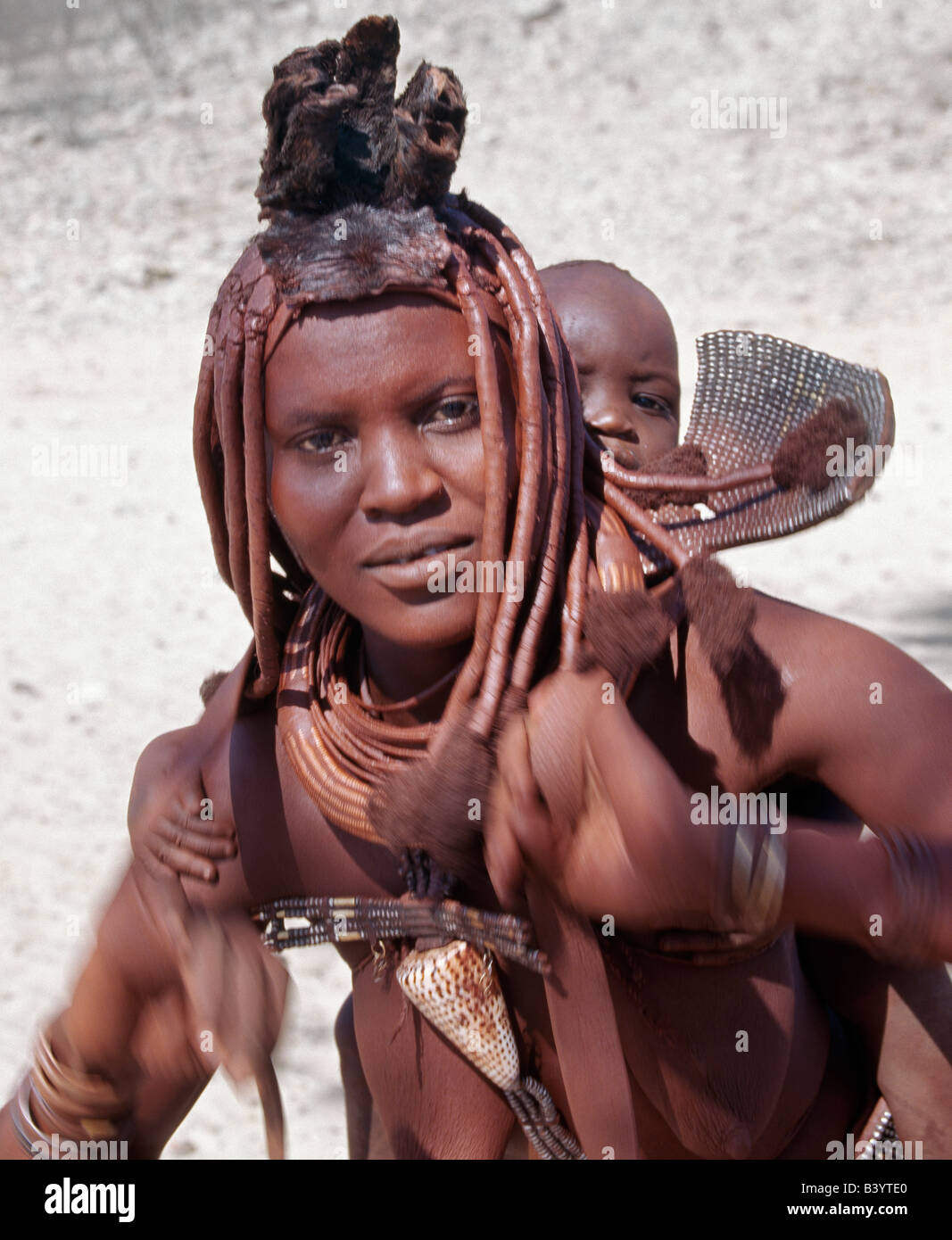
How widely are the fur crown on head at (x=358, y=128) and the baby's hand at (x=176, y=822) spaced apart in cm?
78

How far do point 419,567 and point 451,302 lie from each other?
12.6 inches

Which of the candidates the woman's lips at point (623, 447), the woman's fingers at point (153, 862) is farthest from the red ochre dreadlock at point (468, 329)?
the woman's lips at point (623, 447)

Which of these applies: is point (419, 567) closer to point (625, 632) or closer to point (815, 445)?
point (625, 632)

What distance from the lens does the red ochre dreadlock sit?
1587 millimetres

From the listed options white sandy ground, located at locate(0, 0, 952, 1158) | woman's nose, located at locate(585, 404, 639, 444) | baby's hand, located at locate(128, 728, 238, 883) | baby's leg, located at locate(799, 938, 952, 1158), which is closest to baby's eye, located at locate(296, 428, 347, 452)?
baby's hand, located at locate(128, 728, 238, 883)

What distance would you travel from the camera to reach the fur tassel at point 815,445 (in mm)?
1755

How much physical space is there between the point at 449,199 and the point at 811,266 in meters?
11.7

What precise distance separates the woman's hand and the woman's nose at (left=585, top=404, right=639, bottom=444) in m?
1.23

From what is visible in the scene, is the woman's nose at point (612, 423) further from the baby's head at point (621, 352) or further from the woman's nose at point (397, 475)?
the woman's nose at point (397, 475)

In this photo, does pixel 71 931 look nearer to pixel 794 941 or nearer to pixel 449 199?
pixel 794 941

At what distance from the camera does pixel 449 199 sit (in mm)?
1775

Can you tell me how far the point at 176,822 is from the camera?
1959 mm

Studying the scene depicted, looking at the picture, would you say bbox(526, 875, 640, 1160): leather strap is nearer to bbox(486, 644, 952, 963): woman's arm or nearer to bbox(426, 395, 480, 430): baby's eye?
bbox(486, 644, 952, 963): woman's arm

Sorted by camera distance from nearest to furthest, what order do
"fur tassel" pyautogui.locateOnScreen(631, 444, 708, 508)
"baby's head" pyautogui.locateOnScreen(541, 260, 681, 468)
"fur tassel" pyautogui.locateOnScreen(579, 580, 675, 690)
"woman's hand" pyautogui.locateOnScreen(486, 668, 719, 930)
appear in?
"woman's hand" pyautogui.locateOnScreen(486, 668, 719, 930), "fur tassel" pyautogui.locateOnScreen(579, 580, 675, 690), "fur tassel" pyautogui.locateOnScreen(631, 444, 708, 508), "baby's head" pyautogui.locateOnScreen(541, 260, 681, 468)
